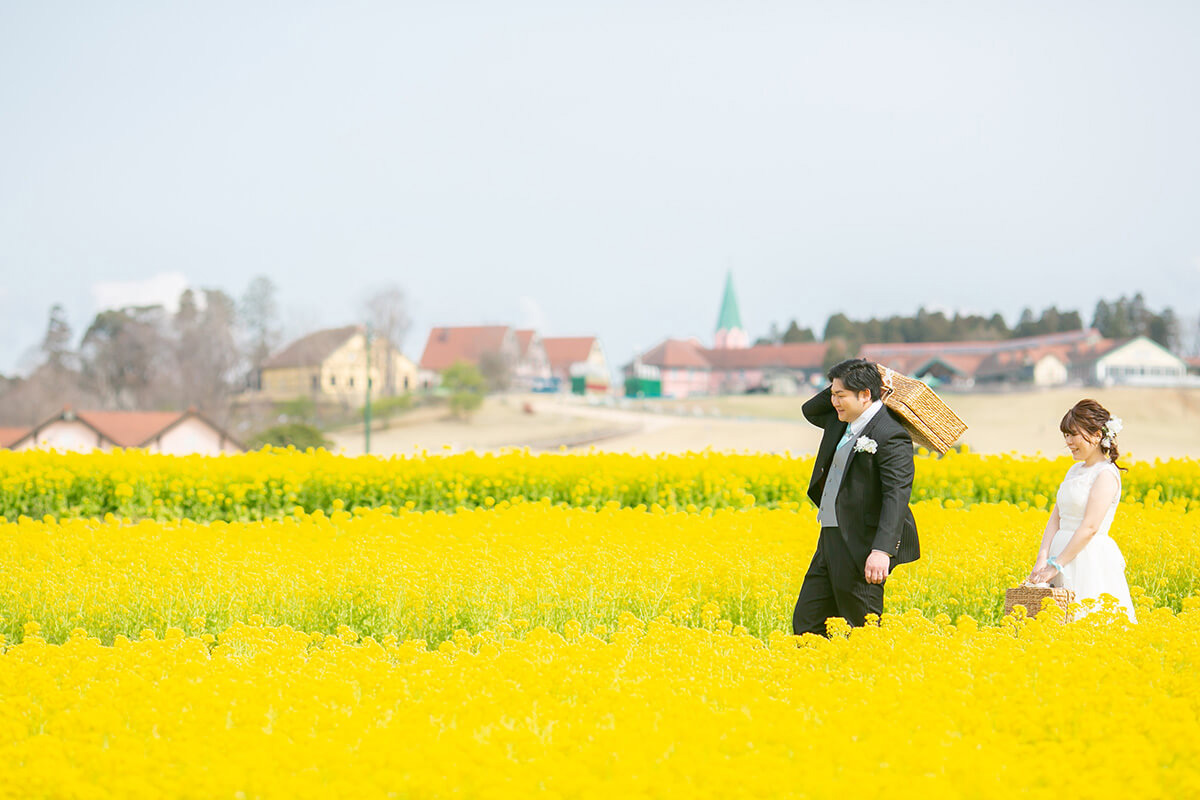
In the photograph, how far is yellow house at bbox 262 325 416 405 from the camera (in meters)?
50.5

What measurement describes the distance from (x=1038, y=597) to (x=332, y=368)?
49.5 meters

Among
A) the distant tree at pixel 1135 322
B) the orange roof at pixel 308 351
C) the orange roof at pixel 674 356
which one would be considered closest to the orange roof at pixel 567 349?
the orange roof at pixel 674 356

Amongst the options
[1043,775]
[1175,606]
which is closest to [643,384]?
[1175,606]

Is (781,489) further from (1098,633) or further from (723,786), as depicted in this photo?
(723,786)

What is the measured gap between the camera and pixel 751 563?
6.62 m

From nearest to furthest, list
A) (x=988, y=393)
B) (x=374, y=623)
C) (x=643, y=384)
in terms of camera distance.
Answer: (x=374, y=623) → (x=988, y=393) → (x=643, y=384)

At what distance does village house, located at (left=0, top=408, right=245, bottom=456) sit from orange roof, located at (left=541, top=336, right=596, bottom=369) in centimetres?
4433

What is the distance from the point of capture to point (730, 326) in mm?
106688

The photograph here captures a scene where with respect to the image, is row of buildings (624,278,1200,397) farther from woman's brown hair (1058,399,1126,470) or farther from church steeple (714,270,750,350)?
woman's brown hair (1058,399,1126,470)

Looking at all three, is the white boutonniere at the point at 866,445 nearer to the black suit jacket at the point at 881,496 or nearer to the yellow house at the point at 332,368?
the black suit jacket at the point at 881,496

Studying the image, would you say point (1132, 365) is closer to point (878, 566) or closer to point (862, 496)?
point (862, 496)

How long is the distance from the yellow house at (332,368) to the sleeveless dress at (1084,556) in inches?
1854

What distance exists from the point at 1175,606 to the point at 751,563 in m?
3.09

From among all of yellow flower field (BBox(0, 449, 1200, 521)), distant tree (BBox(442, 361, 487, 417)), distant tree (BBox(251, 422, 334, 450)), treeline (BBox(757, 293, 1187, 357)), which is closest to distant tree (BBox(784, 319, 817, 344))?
treeline (BBox(757, 293, 1187, 357))
